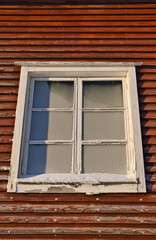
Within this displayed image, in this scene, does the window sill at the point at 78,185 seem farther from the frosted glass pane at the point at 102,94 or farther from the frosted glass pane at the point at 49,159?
the frosted glass pane at the point at 102,94

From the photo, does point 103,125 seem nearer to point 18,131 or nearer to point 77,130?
point 77,130

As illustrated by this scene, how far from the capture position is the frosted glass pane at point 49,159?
8.01 feet

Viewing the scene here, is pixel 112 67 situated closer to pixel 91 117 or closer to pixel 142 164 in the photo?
pixel 91 117

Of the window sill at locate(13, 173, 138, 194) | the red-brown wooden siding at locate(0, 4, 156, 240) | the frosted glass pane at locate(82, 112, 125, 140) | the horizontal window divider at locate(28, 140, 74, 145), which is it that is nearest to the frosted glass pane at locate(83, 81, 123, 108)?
the frosted glass pane at locate(82, 112, 125, 140)

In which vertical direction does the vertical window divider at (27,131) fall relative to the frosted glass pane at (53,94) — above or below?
below

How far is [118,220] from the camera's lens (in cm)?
219

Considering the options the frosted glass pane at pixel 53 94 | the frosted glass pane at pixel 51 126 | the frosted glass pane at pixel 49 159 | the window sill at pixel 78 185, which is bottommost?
the window sill at pixel 78 185

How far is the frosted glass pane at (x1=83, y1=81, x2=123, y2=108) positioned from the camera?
2744 mm

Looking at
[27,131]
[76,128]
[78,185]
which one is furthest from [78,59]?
[78,185]

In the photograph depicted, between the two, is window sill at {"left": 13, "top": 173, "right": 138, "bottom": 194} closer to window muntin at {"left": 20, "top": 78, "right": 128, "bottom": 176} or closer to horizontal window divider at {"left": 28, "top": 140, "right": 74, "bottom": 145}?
window muntin at {"left": 20, "top": 78, "right": 128, "bottom": 176}

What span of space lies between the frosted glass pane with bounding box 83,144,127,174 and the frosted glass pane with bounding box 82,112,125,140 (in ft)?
0.43

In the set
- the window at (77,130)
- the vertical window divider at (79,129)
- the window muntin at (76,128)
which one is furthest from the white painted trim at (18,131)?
the vertical window divider at (79,129)

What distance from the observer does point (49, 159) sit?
2482 millimetres

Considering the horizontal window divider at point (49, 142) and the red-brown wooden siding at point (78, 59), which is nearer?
the red-brown wooden siding at point (78, 59)
